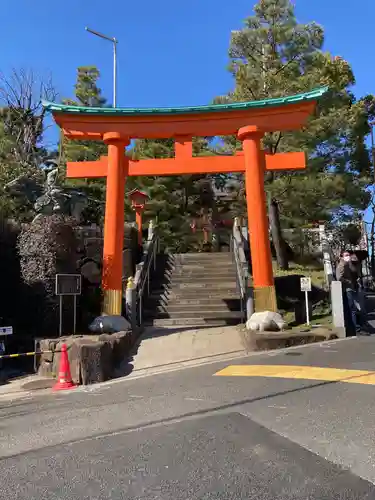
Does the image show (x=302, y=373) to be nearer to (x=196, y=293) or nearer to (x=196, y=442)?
(x=196, y=442)

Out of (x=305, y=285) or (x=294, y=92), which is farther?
(x=294, y=92)

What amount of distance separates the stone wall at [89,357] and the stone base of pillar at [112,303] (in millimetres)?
1906

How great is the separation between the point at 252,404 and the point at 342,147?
55.8 feet

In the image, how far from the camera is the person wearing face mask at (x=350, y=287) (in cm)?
1047

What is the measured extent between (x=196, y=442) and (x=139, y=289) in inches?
337

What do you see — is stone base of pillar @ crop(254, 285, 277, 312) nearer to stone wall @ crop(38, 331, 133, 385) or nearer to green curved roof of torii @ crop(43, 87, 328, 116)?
stone wall @ crop(38, 331, 133, 385)

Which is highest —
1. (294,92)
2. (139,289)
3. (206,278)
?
(294,92)

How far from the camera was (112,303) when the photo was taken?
11016mm

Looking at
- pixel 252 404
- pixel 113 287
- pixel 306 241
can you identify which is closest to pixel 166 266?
pixel 113 287

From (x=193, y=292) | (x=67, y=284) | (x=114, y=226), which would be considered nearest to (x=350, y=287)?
(x=193, y=292)

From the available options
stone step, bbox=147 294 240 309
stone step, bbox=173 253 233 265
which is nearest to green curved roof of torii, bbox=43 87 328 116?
stone step, bbox=147 294 240 309

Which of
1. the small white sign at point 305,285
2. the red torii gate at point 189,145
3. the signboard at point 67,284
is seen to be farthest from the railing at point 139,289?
the small white sign at point 305,285

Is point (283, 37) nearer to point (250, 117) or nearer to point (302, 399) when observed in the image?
point (250, 117)

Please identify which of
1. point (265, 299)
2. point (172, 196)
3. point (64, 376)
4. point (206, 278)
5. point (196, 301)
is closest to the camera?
point (64, 376)
